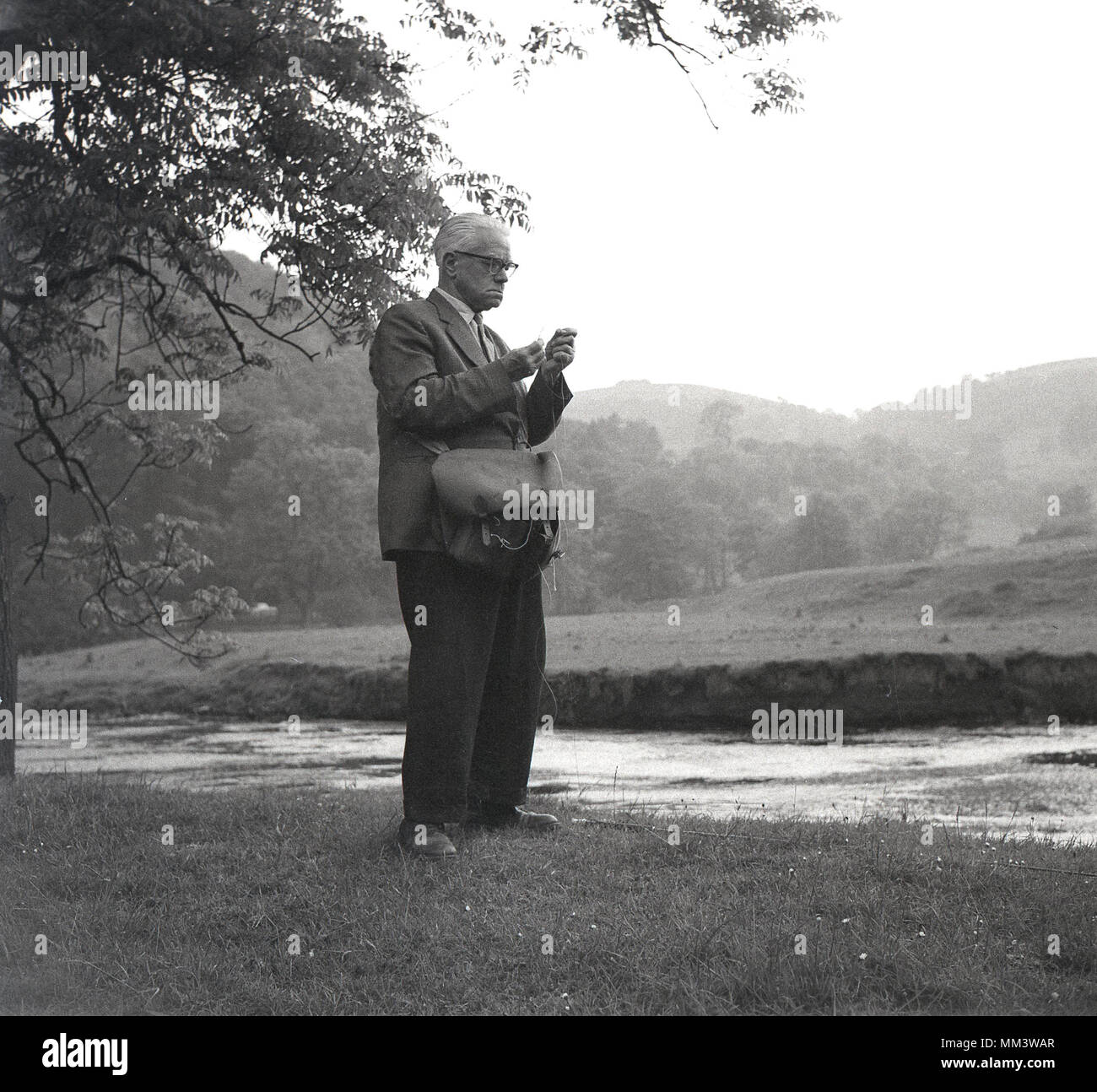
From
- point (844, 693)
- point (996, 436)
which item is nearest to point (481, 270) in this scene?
point (844, 693)

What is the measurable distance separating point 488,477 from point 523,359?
1.87 ft

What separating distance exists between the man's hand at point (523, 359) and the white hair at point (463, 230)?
2.41 ft

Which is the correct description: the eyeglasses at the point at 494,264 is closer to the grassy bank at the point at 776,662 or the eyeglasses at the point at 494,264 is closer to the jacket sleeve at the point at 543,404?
the jacket sleeve at the point at 543,404

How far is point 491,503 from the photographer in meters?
5.59

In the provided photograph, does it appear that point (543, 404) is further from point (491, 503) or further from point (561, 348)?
point (491, 503)

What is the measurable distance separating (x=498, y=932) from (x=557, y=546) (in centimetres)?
204

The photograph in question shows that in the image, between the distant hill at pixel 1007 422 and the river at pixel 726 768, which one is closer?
the river at pixel 726 768

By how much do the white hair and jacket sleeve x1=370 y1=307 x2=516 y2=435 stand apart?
44 cm

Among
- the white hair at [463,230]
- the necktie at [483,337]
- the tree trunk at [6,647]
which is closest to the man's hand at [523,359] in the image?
the necktie at [483,337]

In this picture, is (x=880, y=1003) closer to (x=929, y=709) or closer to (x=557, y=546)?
(x=557, y=546)

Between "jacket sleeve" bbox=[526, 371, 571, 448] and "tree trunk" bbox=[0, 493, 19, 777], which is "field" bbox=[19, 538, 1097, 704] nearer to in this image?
"tree trunk" bbox=[0, 493, 19, 777]

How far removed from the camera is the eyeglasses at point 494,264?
20.0 ft

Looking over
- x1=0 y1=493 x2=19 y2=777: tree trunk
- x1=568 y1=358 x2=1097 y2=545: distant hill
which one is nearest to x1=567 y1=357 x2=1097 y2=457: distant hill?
x1=568 y1=358 x2=1097 y2=545: distant hill

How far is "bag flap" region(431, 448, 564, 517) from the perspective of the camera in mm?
5590
